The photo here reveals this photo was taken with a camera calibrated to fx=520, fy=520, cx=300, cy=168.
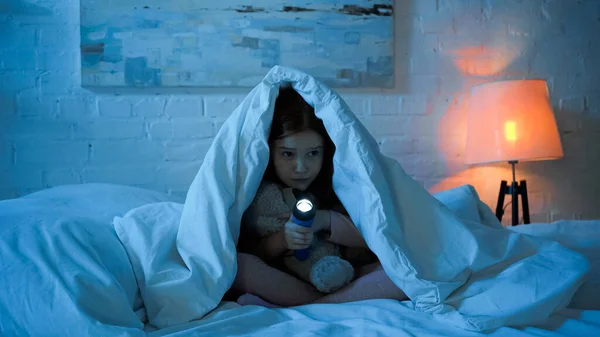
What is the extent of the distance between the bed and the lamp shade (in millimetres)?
863

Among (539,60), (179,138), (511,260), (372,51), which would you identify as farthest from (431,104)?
(511,260)

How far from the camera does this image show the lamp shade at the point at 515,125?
190cm

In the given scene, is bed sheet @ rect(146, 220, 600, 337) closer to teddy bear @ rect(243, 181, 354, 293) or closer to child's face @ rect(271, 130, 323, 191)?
teddy bear @ rect(243, 181, 354, 293)

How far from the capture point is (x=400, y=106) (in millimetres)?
2141

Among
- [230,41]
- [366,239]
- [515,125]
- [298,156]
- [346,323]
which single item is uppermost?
Answer: [230,41]

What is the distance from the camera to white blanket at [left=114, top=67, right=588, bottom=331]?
3.13 ft

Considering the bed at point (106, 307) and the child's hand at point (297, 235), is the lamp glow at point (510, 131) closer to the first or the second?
the bed at point (106, 307)

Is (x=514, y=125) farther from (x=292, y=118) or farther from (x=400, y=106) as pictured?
(x=292, y=118)

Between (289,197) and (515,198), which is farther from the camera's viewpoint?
(515,198)

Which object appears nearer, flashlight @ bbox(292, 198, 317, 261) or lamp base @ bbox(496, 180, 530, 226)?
flashlight @ bbox(292, 198, 317, 261)

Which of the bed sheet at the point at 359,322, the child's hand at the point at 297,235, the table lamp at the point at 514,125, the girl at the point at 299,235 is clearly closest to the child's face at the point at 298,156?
the girl at the point at 299,235

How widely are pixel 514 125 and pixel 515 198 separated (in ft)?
1.02

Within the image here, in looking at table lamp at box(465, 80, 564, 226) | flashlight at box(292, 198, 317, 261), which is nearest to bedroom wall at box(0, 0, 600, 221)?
table lamp at box(465, 80, 564, 226)

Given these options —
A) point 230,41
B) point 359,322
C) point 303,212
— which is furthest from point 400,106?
point 359,322
